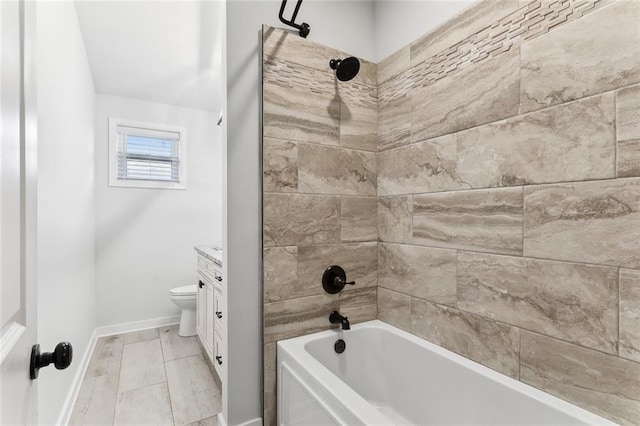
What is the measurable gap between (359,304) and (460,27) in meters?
1.58

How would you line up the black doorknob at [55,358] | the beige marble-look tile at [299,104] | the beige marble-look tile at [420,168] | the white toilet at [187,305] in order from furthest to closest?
the white toilet at [187,305]
the beige marble-look tile at [299,104]
the beige marble-look tile at [420,168]
the black doorknob at [55,358]

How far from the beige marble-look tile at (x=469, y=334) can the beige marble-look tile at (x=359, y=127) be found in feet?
3.19

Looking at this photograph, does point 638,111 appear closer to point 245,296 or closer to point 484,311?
point 484,311

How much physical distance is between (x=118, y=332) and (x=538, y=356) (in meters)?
3.70

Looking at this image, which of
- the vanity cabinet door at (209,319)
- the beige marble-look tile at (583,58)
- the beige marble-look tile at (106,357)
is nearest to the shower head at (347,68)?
the beige marble-look tile at (583,58)

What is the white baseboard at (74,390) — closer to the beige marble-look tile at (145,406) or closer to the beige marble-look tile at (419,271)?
the beige marble-look tile at (145,406)

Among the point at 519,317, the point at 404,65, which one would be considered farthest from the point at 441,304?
the point at 404,65

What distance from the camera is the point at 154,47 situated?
100 inches

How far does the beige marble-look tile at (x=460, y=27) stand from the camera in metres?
1.32

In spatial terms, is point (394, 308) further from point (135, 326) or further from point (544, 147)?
point (135, 326)

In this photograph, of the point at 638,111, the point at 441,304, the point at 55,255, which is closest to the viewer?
the point at 638,111

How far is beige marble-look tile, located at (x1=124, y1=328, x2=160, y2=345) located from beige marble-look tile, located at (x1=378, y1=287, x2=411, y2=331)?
2.48 m

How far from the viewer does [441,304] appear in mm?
1569

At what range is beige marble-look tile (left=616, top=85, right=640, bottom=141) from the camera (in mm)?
947
